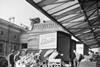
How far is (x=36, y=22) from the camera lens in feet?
131

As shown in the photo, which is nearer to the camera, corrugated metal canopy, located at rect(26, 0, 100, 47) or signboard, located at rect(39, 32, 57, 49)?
corrugated metal canopy, located at rect(26, 0, 100, 47)

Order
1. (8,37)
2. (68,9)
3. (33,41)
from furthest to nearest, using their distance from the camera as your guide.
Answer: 1. (33,41)
2. (8,37)
3. (68,9)

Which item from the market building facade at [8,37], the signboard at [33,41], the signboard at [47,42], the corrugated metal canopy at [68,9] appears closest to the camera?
the corrugated metal canopy at [68,9]

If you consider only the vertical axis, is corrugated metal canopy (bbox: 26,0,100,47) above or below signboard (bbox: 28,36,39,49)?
above

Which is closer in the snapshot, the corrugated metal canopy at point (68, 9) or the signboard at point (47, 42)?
the corrugated metal canopy at point (68, 9)

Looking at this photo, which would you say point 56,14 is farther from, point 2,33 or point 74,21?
point 2,33

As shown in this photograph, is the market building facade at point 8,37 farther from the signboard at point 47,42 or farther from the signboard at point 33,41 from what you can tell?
the signboard at point 47,42

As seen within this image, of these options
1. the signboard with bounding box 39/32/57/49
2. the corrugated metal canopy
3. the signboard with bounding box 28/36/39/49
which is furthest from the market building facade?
the corrugated metal canopy

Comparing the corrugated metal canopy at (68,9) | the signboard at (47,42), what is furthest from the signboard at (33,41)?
the signboard at (47,42)

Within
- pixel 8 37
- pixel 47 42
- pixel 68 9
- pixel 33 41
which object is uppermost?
pixel 68 9

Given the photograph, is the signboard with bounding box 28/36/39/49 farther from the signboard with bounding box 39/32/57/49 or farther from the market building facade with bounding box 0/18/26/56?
the signboard with bounding box 39/32/57/49

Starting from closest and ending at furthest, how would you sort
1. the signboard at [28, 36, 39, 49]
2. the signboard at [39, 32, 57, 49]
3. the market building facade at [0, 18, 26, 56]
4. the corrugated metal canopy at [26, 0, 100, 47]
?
the corrugated metal canopy at [26, 0, 100, 47], the signboard at [39, 32, 57, 49], the market building facade at [0, 18, 26, 56], the signboard at [28, 36, 39, 49]

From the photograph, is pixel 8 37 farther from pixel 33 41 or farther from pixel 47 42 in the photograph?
pixel 47 42

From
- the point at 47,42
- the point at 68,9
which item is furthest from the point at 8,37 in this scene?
the point at 68,9
